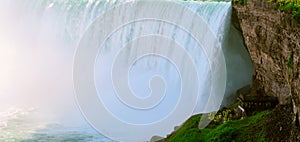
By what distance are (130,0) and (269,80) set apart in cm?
944

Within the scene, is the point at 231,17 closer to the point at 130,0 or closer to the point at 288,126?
the point at 130,0

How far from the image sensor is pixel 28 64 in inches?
1062

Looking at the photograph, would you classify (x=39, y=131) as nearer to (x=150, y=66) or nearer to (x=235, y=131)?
(x=150, y=66)

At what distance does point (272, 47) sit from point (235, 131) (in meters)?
2.68

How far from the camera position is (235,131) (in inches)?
506

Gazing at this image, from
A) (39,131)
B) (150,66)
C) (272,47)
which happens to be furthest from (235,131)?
(150,66)

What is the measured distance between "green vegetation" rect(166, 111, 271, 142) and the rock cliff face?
0.77 m

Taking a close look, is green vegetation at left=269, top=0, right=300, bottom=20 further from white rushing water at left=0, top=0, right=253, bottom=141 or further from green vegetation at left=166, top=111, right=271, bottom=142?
white rushing water at left=0, top=0, right=253, bottom=141

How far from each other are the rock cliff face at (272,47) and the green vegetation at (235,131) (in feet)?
2.51

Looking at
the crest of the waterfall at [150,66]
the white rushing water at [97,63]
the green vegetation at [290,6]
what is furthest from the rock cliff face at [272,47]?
the crest of the waterfall at [150,66]

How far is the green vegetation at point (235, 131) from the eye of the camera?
12.2 m

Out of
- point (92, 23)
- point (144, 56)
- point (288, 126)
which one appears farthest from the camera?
point (92, 23)

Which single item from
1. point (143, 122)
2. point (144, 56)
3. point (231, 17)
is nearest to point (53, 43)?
point (144, 56)

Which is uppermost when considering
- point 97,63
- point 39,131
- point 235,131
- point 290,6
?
point 97,63
